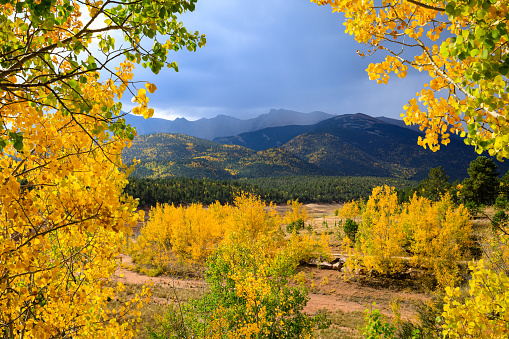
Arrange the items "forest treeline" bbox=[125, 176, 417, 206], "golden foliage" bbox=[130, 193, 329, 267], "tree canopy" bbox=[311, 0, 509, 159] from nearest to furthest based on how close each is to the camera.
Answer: "tree canopy" bbox=[311, 0, 509, 159] → "golden foliage" bbox=[130, 193, 329, 267] → "forest treeline" bbox=[125, 176, 417, 206]

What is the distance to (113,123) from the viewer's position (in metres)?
1.80

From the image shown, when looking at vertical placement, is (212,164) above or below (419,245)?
above

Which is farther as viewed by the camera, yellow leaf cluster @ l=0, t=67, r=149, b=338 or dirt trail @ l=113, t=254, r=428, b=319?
dirt trail @ l=113, t=254, r=428, b=319

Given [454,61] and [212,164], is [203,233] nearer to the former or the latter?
[454,61]

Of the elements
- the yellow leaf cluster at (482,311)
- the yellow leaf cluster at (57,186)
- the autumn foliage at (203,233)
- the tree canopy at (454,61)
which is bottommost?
the autumn foliage at (203,233)

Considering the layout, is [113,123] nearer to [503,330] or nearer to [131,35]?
[131,35]

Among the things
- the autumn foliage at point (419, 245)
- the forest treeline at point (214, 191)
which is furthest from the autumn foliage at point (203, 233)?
the forest treeline at point (214, 191)

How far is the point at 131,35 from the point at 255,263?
752cm

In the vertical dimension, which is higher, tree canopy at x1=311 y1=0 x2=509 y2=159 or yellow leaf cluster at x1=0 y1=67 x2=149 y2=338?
tree canopy at x1=311 y1=0 x2=509 y2=159

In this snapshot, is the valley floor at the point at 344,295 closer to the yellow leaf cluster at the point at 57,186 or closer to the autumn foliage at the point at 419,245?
the autumn foliage at the point at 419,245

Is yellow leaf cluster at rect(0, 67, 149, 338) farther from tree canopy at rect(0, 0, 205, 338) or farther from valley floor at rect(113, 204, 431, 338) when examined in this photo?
valley floor at rect(113, 204, 431, 338)

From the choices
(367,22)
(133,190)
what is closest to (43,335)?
(367,22)

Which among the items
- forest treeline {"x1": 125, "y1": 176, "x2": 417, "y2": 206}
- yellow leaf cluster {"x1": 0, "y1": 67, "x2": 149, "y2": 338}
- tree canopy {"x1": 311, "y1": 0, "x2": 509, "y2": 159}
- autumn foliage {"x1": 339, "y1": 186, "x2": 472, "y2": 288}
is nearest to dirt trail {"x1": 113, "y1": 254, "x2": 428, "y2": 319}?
autumn foliage {"x1": 339, "y1": 186, "x2": 472, "y2": 288}

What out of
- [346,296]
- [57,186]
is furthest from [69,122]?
[346,296]
